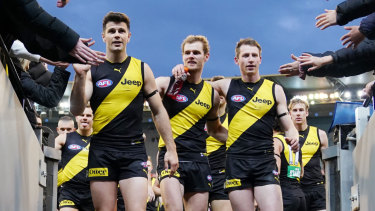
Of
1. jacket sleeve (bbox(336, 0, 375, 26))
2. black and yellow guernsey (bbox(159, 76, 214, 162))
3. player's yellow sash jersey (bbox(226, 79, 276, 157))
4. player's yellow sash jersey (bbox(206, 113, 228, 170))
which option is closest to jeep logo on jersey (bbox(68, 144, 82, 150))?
player's yellow sash jersey (bbox(206, 113, 228, 170))

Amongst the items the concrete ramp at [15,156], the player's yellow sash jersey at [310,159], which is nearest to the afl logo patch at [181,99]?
the concrete ramp at [15,156]

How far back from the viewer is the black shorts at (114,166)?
6367 millimetres

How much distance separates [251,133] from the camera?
746 centimetres

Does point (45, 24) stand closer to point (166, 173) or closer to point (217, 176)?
point (166, 173)

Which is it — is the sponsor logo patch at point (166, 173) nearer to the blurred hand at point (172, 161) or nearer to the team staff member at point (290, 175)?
the blurred hand at point (172, 161)

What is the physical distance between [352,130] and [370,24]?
3.34 meters

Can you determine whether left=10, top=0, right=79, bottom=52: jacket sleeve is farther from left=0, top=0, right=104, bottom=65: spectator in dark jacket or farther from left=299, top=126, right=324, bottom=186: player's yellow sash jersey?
left=299, top=126, right=324, bottom=186: player's yellow sash jersey

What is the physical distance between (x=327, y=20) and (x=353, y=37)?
9.9 inches

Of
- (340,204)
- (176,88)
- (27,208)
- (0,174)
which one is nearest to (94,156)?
(27,208)

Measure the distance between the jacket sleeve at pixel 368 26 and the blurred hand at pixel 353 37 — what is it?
0.62 ft

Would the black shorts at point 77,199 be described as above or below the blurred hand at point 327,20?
below

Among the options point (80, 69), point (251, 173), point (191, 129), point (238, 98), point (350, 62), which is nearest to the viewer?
point (350, 62)

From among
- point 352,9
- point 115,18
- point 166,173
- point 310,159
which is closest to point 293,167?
point 310,159

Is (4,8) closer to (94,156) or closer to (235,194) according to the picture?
(94,156)
